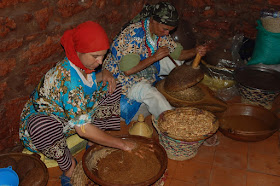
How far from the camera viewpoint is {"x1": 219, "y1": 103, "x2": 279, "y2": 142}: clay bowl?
2.60 metres

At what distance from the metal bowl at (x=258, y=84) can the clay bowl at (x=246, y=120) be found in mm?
229

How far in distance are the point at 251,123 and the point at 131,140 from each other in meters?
1.31

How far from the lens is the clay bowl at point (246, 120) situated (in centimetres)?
260

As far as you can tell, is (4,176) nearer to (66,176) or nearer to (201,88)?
(66,176)

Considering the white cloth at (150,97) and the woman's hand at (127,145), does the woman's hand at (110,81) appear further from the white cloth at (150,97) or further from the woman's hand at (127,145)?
the woman's hand at (127,145)

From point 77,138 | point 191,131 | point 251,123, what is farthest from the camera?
point 251,123

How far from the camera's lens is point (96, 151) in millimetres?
2178

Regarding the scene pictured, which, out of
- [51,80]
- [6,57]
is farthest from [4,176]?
[6,57]

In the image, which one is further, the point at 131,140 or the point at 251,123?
the point at 251,123

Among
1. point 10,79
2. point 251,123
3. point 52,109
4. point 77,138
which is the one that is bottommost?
point 251,123

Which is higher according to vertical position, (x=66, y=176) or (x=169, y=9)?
(x=169, y=9)

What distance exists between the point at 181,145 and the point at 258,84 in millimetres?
1335

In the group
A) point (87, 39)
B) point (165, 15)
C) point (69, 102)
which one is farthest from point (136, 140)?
point (165, 15)

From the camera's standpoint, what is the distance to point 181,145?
7.66 ft
